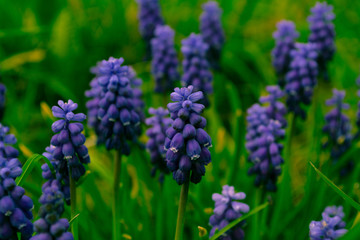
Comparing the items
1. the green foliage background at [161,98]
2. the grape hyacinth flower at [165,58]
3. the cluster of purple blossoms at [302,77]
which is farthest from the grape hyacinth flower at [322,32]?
the grape hyacinth flower at [165,58]

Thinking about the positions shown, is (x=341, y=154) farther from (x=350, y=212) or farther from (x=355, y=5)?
(x=355, y=5)

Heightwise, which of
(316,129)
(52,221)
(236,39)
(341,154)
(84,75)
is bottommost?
(52,221)

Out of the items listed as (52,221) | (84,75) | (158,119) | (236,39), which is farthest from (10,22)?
(52,221)

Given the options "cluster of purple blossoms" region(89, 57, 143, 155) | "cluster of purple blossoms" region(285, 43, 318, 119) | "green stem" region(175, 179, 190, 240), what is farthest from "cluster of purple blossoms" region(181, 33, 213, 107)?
"green stem" region(175, 179, 190, 240)

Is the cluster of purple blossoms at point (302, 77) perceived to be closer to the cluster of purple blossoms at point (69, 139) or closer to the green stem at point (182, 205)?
the green stem at point (182, 205)

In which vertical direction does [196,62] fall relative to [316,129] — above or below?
above

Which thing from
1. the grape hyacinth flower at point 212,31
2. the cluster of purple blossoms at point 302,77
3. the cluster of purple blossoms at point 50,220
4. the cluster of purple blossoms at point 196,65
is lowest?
the cluster of purple blossoms at point 50,220

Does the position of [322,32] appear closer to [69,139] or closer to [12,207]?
[69,139]
